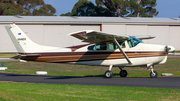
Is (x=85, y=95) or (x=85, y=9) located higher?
(x=85, y=9)

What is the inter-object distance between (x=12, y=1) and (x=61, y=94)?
90.2m

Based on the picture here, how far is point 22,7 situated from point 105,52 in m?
86.1

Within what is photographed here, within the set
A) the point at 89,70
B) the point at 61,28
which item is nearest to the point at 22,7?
the point at 61,28

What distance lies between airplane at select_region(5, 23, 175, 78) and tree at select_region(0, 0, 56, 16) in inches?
2667

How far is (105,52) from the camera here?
50.3ft

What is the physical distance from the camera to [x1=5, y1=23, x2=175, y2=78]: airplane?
1445 cm

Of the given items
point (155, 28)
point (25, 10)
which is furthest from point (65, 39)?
point (25, 10)

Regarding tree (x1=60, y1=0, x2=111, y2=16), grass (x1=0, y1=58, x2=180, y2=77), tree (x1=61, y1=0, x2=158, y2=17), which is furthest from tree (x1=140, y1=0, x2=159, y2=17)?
grass (x1=0, y1=58, x2=180, y2=77)

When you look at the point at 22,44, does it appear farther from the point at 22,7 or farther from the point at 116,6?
the point at 22,7

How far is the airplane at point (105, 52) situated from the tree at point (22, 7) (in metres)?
67.7

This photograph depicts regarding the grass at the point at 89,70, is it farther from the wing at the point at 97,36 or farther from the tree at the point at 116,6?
the tree at the point at 116,6

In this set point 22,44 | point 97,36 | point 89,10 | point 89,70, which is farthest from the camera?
point 89,10

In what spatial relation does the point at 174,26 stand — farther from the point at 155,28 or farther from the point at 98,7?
the point at 98,7

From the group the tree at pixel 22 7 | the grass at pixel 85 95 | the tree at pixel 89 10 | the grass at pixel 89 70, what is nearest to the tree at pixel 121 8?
the tree at pixel 89 10
